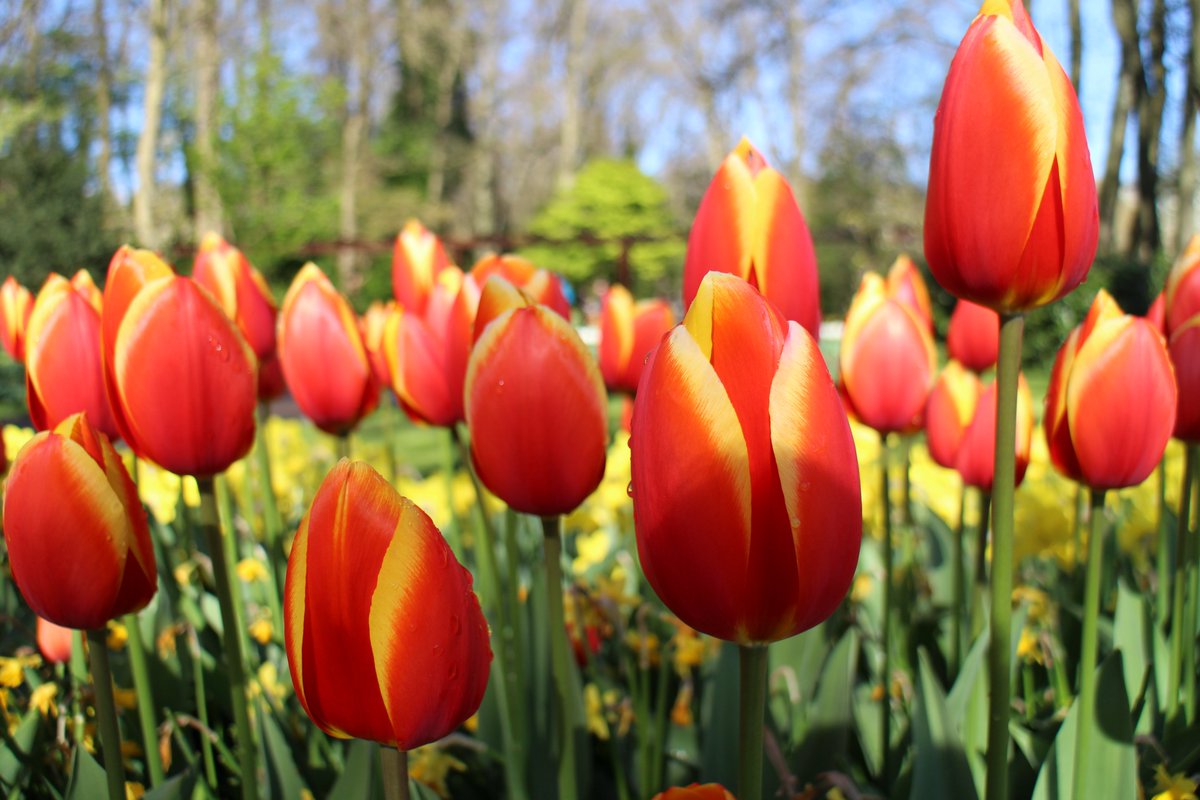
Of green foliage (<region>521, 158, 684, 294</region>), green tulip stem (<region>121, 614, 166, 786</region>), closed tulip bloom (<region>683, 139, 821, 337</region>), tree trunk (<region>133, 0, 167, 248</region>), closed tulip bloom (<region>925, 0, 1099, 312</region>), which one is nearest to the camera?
closed tulip bloom (<region>925, 0, 1099, 312</region>)

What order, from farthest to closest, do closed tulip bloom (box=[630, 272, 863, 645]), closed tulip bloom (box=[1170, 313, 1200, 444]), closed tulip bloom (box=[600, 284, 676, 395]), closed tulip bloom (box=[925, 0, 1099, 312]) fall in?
closed tulip bloom (box=[600, 284, 676, 395]), closed tulip bloom (box=[1170, 313, 1200, 444]), closed tulip bloom (box=[925, 0, 1099, 312]), closed tulip bloom (box=[630, 272, 863, 645])

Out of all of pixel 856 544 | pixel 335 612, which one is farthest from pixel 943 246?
pixel 335 612

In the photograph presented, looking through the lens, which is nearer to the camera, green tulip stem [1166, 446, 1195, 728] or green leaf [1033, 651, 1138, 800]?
green leaf [1033, 651, 1138, 800]

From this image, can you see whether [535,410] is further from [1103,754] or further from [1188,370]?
[1188,370]

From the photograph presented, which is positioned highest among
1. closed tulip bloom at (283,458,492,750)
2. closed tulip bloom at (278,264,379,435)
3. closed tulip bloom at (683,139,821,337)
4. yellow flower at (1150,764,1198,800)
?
closed tulip bloom at (683,139,821,337)

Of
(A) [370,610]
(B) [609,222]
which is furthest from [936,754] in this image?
(B) [609,222]

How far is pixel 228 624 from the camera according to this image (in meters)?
1.15

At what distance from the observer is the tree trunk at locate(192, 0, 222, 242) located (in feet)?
62.0

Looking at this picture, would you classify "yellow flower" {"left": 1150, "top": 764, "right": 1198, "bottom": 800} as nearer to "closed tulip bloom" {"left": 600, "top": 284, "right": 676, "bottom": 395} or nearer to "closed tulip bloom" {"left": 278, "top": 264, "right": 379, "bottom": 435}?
"closed tulip bloom" {"left": 600, "top": 284, "right": 676, "bottom": 395}

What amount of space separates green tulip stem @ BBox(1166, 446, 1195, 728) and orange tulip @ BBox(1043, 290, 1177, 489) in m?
0.40

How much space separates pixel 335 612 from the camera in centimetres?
79

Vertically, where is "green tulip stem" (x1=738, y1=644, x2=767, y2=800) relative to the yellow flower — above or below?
above

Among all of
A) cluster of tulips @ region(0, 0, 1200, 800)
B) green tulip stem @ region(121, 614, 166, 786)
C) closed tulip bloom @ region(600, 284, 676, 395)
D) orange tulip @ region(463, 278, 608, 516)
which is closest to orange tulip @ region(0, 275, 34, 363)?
cluster of tulips @ region(0, 0, 1200, 800)

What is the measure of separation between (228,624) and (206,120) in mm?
21406
